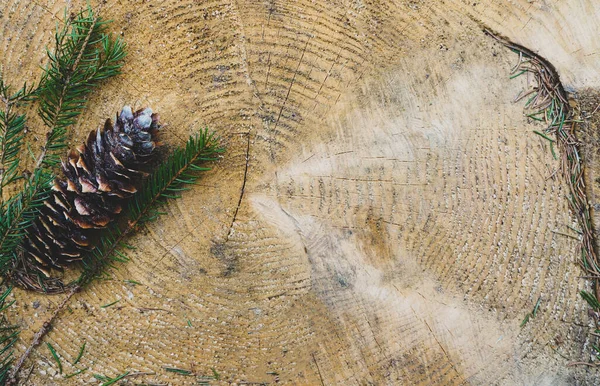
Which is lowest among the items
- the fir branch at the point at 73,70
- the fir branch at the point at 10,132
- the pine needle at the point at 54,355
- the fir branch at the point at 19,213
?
the pine needle at the point at 54,355

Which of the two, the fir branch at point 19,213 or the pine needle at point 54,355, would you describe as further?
the pine needle at point 54,355

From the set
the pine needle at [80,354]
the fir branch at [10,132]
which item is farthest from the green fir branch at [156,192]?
the fir branch at [10,132]

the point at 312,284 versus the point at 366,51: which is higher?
the point at 366,51

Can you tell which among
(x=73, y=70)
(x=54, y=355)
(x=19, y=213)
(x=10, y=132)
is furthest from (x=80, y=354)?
(x=73, y=70)

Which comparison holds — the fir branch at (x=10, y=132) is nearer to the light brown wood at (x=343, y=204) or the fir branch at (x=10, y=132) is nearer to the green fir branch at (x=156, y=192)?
the light brown wood at (x=343, y=204)

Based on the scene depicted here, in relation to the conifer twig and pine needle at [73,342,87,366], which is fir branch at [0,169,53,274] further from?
pine needle at [73,342,87,366]

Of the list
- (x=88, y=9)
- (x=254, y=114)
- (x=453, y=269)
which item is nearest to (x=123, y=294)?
(x=254, y=114)

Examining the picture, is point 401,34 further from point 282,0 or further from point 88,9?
point 88,9

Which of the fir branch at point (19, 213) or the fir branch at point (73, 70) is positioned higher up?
the fir branch at point (73, 70)
